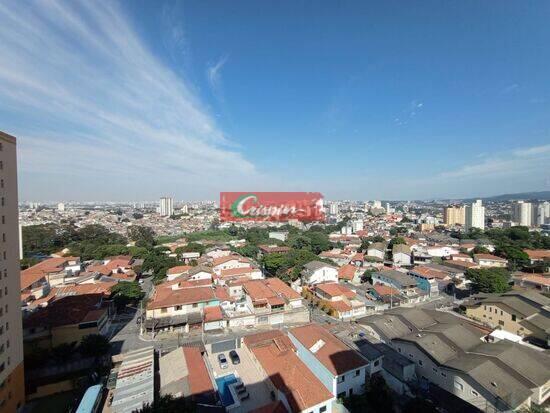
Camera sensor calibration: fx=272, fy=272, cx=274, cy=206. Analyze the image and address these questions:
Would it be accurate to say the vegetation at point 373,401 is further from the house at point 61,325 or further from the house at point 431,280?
the house at point 431,280

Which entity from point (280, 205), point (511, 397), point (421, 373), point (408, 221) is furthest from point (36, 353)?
point (408, 221)

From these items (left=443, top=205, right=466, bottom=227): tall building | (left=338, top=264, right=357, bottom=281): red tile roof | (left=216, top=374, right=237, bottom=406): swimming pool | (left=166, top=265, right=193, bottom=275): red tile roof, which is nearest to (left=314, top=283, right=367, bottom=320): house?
(left=338, top=264, right=357, bottom=281): red tile roof

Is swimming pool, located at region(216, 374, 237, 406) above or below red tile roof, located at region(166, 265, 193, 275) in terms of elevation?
below

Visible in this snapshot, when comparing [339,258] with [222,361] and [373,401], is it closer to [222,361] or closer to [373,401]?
[222,361]

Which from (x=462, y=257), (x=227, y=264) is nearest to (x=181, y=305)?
(x=227, y=264)

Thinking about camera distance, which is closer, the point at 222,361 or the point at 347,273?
the point at 222,361

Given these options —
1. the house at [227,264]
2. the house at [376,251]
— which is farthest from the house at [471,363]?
the house at [376,251]

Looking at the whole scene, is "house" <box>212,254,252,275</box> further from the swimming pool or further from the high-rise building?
the high-rise building
